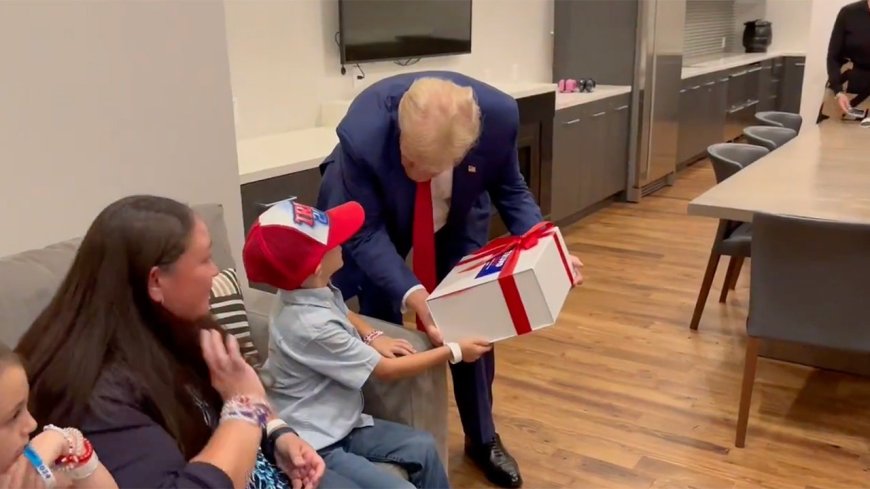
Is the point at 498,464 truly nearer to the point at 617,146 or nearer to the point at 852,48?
the point at 617,146

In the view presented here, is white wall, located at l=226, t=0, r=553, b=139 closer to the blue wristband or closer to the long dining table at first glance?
the long dining table

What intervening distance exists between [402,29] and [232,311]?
2.71 meters

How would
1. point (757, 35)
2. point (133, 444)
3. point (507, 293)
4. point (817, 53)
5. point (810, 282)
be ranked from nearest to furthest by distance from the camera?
point (133, 444), point (507, 293), point (810, 282), point (817, 53), point (757, 35)

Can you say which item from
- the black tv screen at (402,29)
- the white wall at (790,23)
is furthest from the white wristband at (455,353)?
the white wall at (790,23)

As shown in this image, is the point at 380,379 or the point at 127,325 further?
the point at 380,379

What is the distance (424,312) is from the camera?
6.59 ft

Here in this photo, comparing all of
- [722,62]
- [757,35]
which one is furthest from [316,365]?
[757,35]

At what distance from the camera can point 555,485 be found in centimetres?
250

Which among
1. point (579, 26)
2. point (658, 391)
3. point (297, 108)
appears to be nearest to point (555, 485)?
point (658, 391)

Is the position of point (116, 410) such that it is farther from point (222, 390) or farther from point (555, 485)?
point (555, 485)

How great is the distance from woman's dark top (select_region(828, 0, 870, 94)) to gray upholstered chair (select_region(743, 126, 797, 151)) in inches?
44.1

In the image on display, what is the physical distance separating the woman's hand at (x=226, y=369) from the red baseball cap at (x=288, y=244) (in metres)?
0.24

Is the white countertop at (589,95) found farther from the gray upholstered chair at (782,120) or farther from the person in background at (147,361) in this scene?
the person in background at (147,361)

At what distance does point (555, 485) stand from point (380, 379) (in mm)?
936
